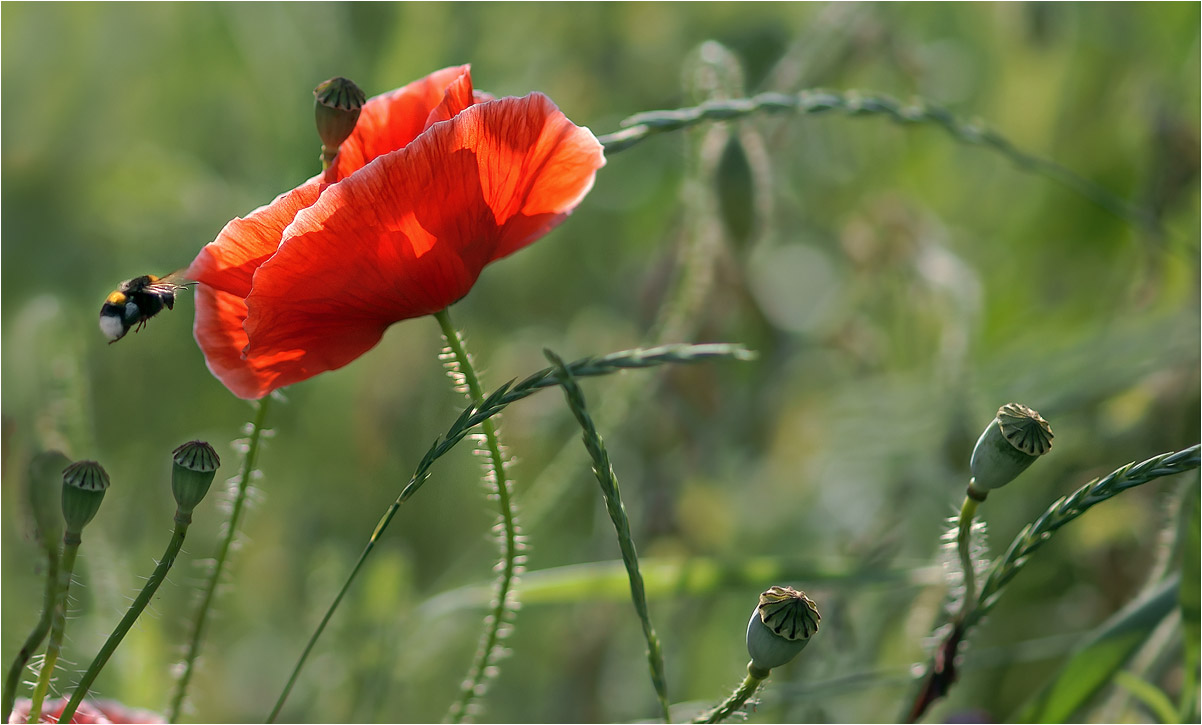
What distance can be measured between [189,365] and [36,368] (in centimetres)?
50

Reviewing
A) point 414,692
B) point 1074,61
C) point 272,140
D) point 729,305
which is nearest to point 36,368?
point 414,692

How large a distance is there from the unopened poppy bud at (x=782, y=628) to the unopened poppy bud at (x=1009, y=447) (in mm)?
98

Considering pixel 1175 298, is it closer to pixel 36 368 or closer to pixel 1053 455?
pixel 1053 455

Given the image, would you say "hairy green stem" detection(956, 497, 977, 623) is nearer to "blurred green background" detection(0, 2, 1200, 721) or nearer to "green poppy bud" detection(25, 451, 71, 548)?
"blurred green background" detection(0, 2, 1200, 721)

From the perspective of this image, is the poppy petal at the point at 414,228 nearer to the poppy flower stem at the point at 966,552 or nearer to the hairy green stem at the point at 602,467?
the hairy green stem at the point at 602,467

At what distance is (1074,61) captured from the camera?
5.19ft

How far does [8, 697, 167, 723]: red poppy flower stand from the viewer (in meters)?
0.51

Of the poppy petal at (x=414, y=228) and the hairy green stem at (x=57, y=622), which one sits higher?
the poppy petal at (x=414, y=228)

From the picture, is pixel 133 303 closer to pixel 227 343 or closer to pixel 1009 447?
pixel 227 343

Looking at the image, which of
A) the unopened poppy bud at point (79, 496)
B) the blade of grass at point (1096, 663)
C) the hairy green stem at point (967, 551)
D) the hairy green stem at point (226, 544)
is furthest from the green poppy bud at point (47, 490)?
the blade of grass at point (1096, 663)

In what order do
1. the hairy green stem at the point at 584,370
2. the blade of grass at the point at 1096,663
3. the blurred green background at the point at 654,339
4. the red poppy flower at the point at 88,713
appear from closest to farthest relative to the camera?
the hairy green stem at the point at 584,370
the red poppy flower at the point at 88,713
the blade of grass at the point at 1096,663
the blurred green background at the point at 654,339

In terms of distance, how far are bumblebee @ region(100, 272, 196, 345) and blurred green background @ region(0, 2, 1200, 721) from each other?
0.18m

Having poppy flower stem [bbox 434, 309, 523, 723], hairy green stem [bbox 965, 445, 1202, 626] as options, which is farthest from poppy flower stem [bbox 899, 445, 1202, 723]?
poppy flower stem [bbox 434, 309, 523, 723]

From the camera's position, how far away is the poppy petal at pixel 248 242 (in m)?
0.50
